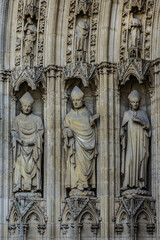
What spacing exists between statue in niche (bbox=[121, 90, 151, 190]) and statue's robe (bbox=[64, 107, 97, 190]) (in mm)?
616

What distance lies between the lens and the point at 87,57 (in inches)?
685

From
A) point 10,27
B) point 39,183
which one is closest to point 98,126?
point 39,183

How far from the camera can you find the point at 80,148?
1692 cm

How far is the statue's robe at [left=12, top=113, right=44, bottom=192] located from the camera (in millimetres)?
16984

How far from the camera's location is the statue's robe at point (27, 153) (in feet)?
55.7

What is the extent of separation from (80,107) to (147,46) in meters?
1.81

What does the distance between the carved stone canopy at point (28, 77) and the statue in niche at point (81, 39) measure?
840 millimetres

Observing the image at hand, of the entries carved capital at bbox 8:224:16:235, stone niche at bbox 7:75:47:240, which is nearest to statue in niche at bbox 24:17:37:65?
stone niche at bbox 7:75:47:240

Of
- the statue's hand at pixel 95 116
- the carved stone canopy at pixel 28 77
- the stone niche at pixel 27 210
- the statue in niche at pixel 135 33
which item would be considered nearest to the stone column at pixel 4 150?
the stone niche at pixel 27 210

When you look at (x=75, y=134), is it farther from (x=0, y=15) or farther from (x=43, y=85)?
(x=0, y=15)

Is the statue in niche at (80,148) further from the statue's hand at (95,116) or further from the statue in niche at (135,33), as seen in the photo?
the statue in niche at (135,33)

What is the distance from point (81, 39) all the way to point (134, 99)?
163 centimetres

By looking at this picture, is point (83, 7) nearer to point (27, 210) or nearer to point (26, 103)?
point (26, 103)

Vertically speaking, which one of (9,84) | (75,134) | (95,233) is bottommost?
(95,233)
